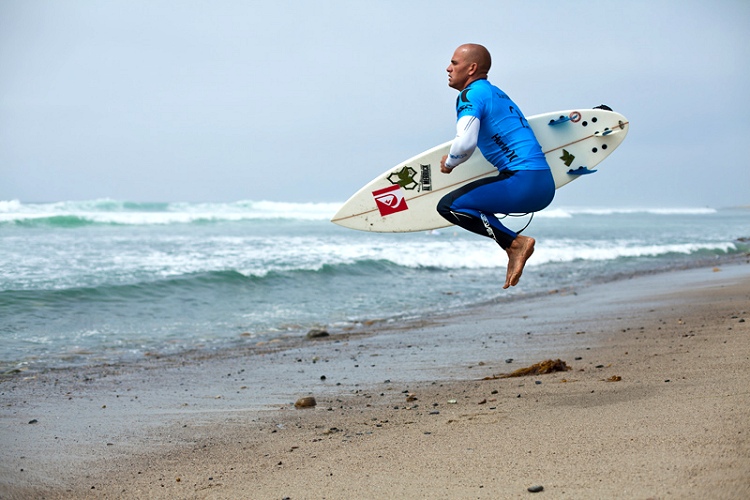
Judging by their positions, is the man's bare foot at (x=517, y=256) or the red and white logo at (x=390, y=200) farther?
the red and white logo at (x=390, y=200)

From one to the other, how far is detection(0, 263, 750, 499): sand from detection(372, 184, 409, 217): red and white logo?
4.87ft

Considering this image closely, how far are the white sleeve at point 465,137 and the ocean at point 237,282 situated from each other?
233 inches

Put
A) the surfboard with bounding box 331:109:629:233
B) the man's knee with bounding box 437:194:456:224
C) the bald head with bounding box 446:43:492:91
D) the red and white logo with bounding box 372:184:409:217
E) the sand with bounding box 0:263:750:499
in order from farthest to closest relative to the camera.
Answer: the red and white logo with bounding box 372:184:409:217
the surfboard with bounding box 331:109:629:233
the man's knee with bounding box 437:194:456:224
the bald head with bounding box 446:43:492:91
the sand with bounding box 0:263:750:499

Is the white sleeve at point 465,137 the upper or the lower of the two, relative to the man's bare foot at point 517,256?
upper

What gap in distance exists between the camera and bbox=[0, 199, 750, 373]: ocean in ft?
34.4

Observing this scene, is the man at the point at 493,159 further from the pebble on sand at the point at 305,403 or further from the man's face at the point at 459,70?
the pebble on sand at the point at 305,403

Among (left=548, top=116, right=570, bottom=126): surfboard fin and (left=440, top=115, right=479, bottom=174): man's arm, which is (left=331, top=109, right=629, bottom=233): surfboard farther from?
(left=440, top=115, right=479, bottom=174): man's arm

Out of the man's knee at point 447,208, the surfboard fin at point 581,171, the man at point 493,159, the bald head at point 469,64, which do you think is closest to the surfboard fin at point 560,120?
the surfboard fin at point 581,171

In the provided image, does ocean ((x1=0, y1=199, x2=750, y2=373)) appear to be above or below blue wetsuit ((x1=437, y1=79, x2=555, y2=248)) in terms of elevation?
below

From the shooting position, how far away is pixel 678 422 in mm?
3912

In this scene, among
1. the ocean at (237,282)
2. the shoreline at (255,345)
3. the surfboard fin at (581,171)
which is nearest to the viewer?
the surfboard fin at (581,171)

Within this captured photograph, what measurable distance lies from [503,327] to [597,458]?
6128mm

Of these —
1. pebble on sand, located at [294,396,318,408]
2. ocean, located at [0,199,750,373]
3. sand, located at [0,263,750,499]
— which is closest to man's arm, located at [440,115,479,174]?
sand, located at [0,263,750,499]

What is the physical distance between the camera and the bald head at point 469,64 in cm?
455
